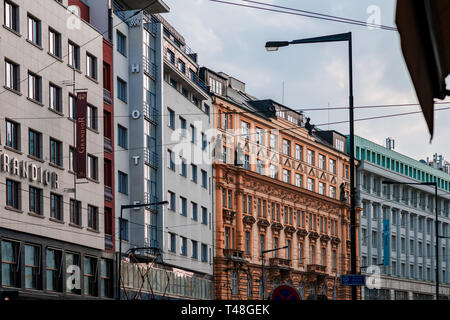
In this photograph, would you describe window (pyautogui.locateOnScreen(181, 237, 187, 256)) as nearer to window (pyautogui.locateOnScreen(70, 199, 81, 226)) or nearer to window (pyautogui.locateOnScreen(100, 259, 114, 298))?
window (pyautogui.locateOnScreen(100, 259, 114, 298))

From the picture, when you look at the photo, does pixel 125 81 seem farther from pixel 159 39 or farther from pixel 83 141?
pixel 83 141

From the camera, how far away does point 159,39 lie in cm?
6756

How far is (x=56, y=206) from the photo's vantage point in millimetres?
50656

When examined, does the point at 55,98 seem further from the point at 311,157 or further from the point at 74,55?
the point at 311,157

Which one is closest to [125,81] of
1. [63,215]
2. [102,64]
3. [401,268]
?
[102,64]

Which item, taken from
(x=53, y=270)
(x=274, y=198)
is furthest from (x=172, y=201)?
(x=274, y=198)

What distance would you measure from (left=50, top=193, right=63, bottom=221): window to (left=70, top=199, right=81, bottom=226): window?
3.83 ft

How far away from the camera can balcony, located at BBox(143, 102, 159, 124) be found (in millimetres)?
65000

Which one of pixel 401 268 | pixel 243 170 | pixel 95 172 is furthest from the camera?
pixel 401 268

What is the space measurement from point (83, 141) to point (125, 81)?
11400 mm

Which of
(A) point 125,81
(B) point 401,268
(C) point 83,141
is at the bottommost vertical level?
(B) point 401,268

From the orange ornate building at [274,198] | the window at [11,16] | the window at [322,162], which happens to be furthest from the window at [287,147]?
the window at [11,16]

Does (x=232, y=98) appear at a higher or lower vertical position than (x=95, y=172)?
higher

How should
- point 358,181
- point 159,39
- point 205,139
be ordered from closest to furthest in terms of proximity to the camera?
point 159,39 → point 205,139 → point 358,181
